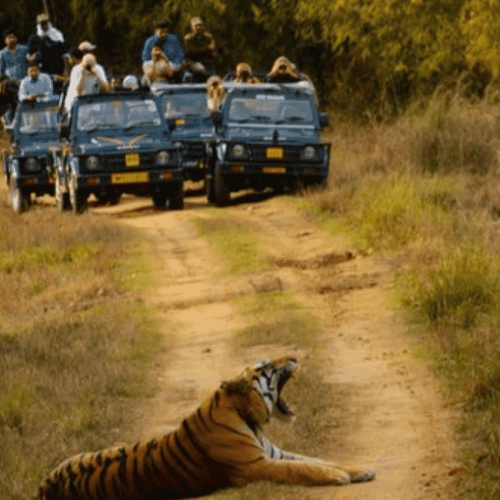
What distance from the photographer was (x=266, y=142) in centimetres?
2219

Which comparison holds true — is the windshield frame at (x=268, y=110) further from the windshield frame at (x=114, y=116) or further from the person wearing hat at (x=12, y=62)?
the person wearing hat at (x=12, y=62)

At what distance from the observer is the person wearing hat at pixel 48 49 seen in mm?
26969

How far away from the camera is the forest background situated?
25.5 metres

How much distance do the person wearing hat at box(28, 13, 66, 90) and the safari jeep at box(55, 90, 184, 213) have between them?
5.14 meters

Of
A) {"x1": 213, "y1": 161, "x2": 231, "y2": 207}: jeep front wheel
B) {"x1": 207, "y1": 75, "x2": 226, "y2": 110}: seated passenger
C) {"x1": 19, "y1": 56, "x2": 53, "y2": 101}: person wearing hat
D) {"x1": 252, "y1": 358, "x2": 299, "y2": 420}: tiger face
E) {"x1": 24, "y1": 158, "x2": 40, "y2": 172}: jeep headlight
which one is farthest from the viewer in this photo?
{"x1": 19, "y1": 56, "x2": 53, "y2": 101}: person wearing hat

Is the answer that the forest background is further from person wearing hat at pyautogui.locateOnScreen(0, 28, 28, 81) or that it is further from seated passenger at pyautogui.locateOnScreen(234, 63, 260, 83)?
person wearing hat at pyautogui.locateOnScreen(0, 28, 28, 81)

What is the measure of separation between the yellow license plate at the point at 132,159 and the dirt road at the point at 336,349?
195 cm

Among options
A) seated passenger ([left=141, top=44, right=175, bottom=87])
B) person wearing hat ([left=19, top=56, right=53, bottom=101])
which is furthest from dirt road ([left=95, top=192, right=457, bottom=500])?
seated passenger ([left=141, top=44, right=175, bottom=87])

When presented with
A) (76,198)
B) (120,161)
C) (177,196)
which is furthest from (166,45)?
(76,198)

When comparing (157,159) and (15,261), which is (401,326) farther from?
(157,159)

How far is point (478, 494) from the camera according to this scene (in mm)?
7641

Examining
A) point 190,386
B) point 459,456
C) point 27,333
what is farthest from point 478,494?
point 27,333

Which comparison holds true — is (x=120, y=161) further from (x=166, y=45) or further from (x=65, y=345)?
(x=65, y=345)

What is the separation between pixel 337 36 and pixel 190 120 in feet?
18.2
